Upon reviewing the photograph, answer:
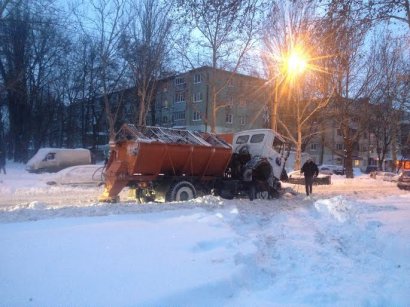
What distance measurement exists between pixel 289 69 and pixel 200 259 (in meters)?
24.6

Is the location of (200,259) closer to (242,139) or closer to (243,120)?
(242,139)

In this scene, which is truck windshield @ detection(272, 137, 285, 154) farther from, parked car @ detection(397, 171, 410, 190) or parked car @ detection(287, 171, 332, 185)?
parked car @ detection(397, 171, 410, 190)

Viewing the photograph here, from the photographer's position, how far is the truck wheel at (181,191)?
1588cm

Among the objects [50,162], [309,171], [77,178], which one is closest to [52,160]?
[50,162]

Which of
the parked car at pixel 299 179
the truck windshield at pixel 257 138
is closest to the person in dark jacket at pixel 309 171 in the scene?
the truck windshield at pixel 257 138

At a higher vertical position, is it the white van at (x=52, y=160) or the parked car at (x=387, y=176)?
the white van at (x=52, y=160)

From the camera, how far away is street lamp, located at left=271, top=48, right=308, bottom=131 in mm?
28297

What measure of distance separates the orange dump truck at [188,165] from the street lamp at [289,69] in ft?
34.6

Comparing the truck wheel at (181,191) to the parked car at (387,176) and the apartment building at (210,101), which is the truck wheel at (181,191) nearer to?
the apartment building at (210,101)

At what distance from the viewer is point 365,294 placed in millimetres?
6422

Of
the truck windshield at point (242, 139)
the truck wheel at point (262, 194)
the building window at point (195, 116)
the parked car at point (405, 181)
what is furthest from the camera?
the building window at point (195, 116)

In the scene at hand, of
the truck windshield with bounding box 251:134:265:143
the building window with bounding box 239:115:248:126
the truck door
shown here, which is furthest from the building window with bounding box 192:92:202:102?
the truck windshield with bounding box 251:134:265:143

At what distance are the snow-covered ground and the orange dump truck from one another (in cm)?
310

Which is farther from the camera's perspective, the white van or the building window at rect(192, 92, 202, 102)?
the building window at rect(192, 92, 202, 102)
